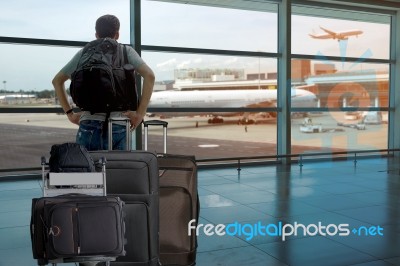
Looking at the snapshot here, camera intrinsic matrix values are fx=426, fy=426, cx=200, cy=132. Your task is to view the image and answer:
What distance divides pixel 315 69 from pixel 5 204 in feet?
22.2

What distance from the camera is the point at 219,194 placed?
17.6 ft

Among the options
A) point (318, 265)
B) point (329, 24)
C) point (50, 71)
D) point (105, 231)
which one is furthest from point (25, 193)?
point (329, 24)

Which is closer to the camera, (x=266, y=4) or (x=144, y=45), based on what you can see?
(x=144, y=45)

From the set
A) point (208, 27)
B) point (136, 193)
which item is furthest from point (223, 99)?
point (136, 193)

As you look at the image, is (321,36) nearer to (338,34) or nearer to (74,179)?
(338,34)

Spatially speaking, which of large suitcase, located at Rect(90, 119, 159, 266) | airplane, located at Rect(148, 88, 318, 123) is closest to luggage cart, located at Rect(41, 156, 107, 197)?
large suitcase, located at Rect(90, 119, 159, 266)

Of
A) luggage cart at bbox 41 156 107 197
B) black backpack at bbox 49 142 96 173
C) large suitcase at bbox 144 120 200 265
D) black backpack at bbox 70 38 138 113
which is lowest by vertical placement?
large suitcase at bbox 144 120 200 265

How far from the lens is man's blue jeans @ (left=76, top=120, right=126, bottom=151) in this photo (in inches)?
85.2

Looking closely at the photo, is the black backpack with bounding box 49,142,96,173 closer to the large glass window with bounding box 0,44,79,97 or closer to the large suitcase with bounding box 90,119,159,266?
the large suitcase with bounding box 90,119,159,266

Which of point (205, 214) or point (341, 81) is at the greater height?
point (341, 81)

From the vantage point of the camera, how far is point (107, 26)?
2172 millimetres

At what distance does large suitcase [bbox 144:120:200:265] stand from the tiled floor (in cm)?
64

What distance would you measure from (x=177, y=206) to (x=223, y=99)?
6.18 m

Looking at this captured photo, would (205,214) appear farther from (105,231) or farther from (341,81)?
(341,81)
